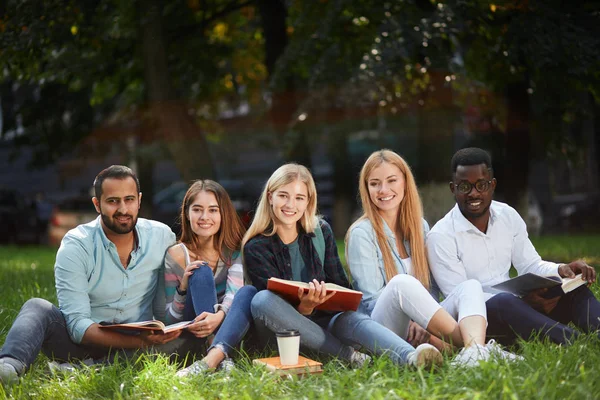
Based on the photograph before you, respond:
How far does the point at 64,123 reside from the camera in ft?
51.6

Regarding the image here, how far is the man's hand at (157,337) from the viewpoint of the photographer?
415 centimetres

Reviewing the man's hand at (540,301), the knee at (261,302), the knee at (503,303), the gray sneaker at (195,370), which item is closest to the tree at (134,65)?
the knee at (261,302)

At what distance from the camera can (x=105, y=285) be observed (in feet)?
14.8

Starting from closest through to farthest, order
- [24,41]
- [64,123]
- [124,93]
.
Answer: [24,41] < [124,93] < [64,123]

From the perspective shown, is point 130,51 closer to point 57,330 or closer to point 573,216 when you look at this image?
point 57,330

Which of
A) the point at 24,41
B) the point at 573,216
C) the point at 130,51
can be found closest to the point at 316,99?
the point at 130,51

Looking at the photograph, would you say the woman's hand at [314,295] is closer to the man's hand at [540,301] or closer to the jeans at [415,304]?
the jeans at [415,304]

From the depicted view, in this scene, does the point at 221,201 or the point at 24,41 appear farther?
the point at 24,41

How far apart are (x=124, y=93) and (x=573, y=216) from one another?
10.2 meters

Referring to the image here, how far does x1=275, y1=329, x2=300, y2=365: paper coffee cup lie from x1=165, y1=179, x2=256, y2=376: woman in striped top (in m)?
0.31

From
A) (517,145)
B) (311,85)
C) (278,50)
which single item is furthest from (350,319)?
(278,50)

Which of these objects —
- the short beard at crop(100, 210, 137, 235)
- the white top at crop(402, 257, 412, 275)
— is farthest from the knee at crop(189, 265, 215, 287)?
the white top at crop(402, 257, 412, 275)

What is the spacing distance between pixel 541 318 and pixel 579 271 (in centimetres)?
39

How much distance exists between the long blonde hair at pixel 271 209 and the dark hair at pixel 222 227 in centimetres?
16
